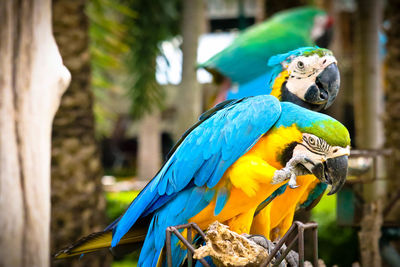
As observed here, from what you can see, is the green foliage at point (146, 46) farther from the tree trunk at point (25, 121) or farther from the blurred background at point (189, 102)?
the tree trunk at point (25, 121)

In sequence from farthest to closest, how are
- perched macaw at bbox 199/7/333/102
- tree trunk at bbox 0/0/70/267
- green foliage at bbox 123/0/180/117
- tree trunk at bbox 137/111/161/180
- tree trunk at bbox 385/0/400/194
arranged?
tree trunk at bbox 137/111/161/180 → green foliage at bbox 123/0/180/117 → tree trunk at bbox 385/0/400/194 → perched macaw at bbox 199/7/333/102 → tree trunk at bbox 0/0/70/267

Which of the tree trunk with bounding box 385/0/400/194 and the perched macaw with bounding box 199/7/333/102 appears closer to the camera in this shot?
the perched macaw with bounding box 199/7/333/102

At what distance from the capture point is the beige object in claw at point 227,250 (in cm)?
90

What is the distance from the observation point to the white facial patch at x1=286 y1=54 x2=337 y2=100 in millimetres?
1221

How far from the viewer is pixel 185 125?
3617 mm

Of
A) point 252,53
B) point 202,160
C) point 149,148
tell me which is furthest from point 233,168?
point 149,148

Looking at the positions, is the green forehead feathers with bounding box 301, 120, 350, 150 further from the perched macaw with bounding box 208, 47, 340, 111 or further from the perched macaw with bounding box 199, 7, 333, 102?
the perched macaw with bounding box 199, 7, 333, 102

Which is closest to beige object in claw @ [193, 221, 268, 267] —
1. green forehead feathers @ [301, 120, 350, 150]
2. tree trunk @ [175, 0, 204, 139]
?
green forehead feathers @ [301, 120, 350, 150]

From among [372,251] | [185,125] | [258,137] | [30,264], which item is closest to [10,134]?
[30,264]

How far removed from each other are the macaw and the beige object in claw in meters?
0.15

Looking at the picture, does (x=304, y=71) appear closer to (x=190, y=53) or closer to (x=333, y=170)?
(x=333, y=170)

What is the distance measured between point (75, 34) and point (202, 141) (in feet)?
5.51

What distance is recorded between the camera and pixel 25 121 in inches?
56.2

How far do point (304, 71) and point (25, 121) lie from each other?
2.70 feet
